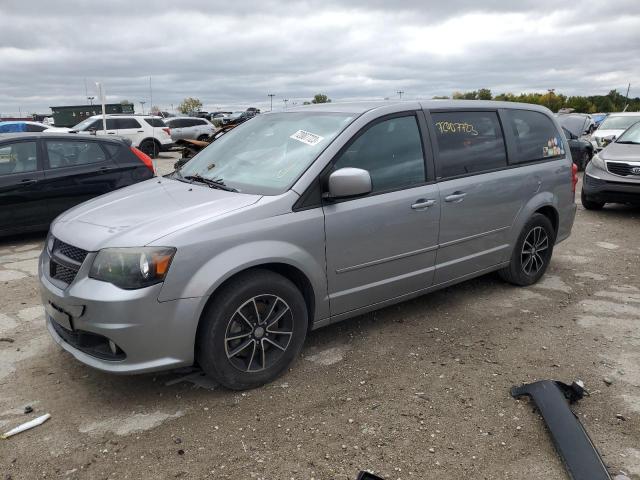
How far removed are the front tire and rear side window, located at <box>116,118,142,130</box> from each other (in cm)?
1784

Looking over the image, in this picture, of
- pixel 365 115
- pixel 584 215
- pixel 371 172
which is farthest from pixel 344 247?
pixel 584 215

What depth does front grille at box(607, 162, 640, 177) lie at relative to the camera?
340 inches

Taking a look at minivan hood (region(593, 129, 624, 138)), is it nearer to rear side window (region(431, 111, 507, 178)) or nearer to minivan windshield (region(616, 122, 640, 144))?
minivan windshield (region(616, 122, 640, 144))

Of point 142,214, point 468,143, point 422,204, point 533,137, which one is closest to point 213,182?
point 142,214

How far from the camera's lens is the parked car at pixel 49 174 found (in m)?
6.74

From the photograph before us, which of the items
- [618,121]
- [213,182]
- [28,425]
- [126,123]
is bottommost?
[28,425]

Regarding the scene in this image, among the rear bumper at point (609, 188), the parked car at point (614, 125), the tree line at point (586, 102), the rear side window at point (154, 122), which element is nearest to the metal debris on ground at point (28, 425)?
the rear bumper at point (609, 188)

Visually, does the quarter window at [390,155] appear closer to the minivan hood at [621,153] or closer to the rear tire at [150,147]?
the minivan hood at [621,153]

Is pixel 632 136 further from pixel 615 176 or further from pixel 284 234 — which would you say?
pixel 284 234

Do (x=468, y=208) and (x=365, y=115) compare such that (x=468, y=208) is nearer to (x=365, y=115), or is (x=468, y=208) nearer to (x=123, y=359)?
(x=365, y=115)

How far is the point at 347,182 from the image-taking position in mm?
3367

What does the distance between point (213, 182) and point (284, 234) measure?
0.84 m

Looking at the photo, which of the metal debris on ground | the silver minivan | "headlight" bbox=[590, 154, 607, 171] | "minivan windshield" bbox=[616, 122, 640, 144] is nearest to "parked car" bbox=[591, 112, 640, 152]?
"minivan windshield" bbox=[616, 122, 640, 144]

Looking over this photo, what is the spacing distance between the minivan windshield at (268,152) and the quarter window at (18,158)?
3.61m
